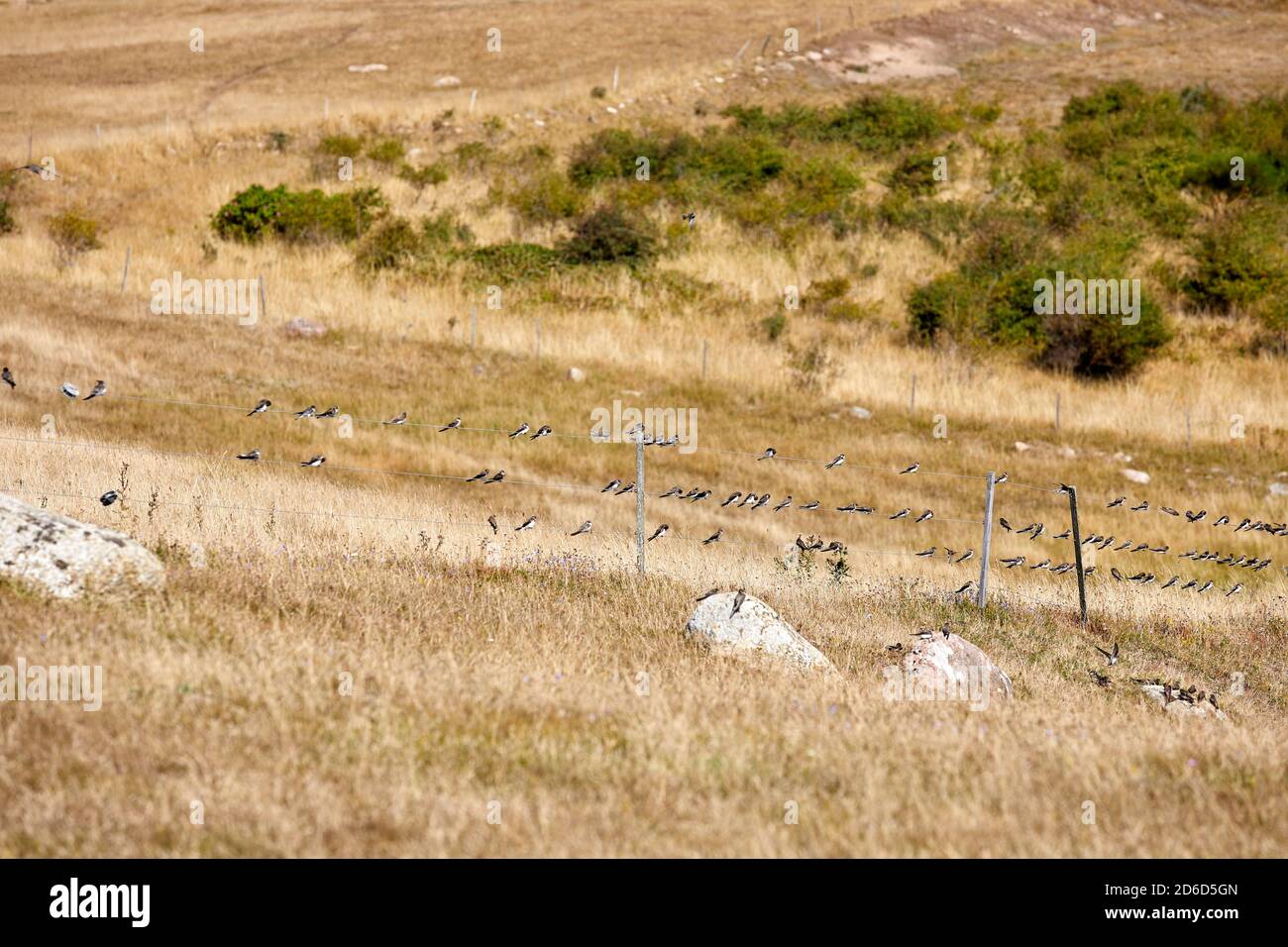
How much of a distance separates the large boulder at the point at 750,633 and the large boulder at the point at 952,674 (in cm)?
78

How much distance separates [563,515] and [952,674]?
9.89 meters

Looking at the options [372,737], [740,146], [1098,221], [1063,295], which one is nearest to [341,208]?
[740,146]

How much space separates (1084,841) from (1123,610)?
942 cm

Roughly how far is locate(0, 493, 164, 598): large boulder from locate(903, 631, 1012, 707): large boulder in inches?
254

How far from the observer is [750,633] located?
10.5 metres

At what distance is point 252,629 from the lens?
9422 mm

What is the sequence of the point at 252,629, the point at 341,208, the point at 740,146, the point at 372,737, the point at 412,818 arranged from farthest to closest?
the point at 740,146 < the point at 341,208 < the point at 252,629 < the point at 372,737 < the point at 412,818

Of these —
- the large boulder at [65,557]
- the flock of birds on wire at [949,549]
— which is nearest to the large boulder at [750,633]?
the flock of birds on wire at [949,549]

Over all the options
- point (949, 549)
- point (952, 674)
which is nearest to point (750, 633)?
point (952, 674)

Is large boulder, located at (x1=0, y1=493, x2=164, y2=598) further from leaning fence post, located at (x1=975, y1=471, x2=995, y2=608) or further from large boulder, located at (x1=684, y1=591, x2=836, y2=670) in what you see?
leaning fence post, located at (x1=975, y1=471, x2=995, y2=608)

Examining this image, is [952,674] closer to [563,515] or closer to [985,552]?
[985,552]

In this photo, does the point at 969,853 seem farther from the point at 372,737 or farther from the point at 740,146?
the point at 740,146

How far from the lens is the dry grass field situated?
711cm

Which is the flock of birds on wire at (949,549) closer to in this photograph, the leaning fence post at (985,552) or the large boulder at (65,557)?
the leaning fence post at (985,552)
